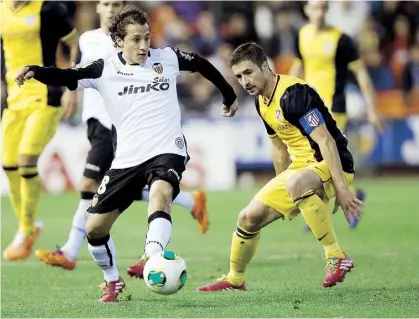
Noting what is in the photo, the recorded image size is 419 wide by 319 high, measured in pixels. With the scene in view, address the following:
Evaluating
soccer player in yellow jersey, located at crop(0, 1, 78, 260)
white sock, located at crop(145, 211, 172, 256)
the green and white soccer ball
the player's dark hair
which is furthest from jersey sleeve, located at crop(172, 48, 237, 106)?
soccer player in yellow jersey, located at crop(0, 1, 78, 260)

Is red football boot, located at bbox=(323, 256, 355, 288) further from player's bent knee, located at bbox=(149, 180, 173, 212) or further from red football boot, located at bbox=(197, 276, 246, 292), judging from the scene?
player's bent knee, located at bbox=(149, 180, 173, 212)

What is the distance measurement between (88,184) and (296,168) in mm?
2475

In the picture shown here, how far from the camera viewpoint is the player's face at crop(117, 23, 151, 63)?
7.52 m

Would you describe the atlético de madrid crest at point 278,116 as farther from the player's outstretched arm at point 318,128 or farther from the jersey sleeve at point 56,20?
the jersey sleeve at point 56,20

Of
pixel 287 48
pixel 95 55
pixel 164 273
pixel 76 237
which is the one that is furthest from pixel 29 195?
pixel 287 48

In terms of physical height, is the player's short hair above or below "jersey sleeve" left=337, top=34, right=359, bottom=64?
above

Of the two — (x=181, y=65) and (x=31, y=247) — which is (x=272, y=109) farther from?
(x=31, y=247)

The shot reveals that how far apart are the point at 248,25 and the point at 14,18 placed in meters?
11.0

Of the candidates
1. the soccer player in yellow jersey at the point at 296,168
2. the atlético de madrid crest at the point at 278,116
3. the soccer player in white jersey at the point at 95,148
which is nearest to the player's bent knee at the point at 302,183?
the soccer player in yellow jersey at the point at 296,168

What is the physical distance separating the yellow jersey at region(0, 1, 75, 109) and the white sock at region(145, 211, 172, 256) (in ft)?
12.0

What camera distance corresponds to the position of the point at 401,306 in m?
7.02

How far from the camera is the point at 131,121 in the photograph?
7.66 metres

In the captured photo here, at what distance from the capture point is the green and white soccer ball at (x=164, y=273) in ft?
22.1

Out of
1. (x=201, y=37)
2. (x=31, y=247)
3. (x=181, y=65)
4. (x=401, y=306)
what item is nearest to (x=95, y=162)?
(x=31, y=247)
